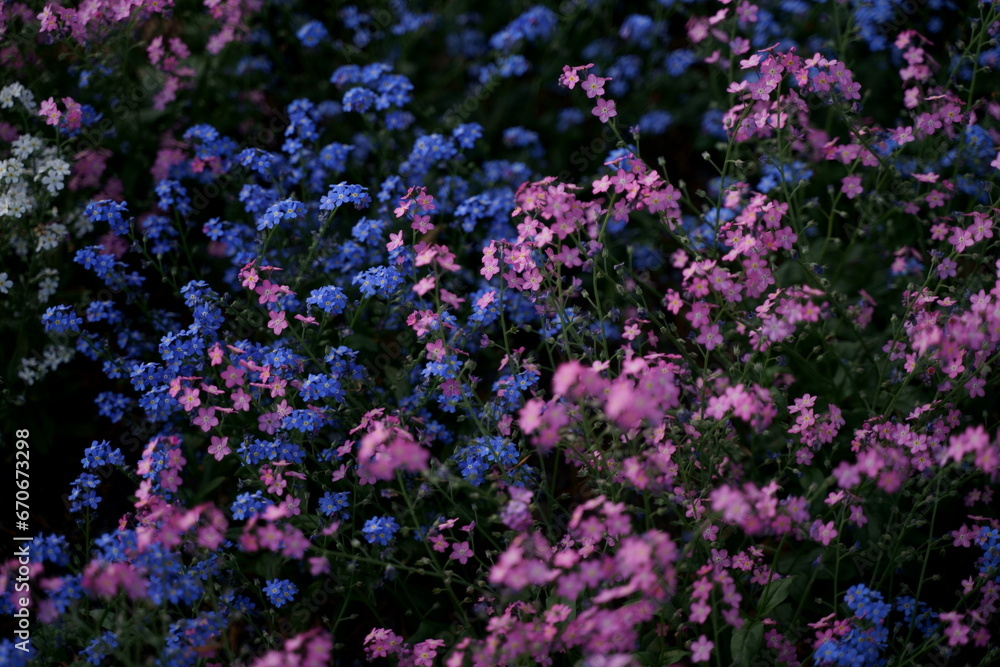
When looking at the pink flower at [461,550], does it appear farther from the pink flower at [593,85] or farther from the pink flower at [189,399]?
the pink flower at [593,85]

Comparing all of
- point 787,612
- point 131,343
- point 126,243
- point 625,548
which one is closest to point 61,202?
point 126,243

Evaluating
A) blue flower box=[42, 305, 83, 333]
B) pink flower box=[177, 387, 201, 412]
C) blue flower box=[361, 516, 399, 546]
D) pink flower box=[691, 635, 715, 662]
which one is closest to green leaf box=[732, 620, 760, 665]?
pink flower box=[691, 635, 715, 662]

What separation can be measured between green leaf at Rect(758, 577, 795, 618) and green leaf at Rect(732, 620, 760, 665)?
6 cm

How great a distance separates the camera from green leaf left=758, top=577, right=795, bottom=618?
10.8ft

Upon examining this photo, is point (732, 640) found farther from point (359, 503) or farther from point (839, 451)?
point (359, 503)

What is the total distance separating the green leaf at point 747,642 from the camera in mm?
3178

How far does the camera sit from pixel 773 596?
11.0 ft

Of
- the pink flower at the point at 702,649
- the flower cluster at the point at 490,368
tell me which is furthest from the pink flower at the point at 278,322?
the pink flower at the point at 702,649

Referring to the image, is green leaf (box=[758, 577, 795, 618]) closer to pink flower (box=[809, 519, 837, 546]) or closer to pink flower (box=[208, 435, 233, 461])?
pink flower (box=[809, 519, 837, 546])

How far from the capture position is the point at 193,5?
576 cm

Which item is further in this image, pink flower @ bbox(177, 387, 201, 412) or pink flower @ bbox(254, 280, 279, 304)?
pink flower @ bbox(254, 280, 279, 304)

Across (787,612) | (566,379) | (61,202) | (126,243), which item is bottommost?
(787,612)

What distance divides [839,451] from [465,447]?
1.75 metres

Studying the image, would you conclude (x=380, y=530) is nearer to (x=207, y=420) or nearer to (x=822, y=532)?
(x=207, y=420)
